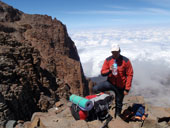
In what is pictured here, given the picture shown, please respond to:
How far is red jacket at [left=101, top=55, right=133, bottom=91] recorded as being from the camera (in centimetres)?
725

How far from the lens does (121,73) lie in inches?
291

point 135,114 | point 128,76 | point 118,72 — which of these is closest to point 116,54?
point 118,72

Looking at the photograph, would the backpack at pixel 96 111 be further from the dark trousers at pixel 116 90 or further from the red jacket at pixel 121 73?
the red jacket at pixel 121 73

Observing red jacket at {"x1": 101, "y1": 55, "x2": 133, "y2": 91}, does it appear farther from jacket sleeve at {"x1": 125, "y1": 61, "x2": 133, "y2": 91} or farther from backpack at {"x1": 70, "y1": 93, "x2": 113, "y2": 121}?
backpack at {"x1": 70, "y1": 93, "x2": 113, "y2": 121}

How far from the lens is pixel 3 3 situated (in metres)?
45.9

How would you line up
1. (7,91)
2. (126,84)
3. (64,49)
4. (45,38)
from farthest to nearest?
1. (64,49)
2. (45,38)
3. (7,91)
4. (126,84)

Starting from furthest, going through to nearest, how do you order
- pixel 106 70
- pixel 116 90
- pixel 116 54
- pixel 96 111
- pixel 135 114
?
pixel 135 114 → pixel 96 111 → pixel 116 90 → pixel 106 70 → pixel 116 54

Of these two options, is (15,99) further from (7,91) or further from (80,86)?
(80,86)

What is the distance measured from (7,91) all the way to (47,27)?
39.2m

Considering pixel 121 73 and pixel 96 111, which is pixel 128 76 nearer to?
pixel 121 73

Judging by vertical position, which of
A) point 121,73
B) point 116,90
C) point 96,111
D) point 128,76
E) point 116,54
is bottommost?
point 96,111

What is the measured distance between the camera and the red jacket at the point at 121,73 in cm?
725

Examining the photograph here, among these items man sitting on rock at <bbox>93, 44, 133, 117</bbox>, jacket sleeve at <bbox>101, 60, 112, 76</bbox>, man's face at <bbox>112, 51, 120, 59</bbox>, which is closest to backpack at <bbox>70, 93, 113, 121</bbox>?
man sitting on rock at <bbox>93, 44, 133, 117</bbox>

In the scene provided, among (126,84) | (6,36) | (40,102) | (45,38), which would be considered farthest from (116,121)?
(45,38)
